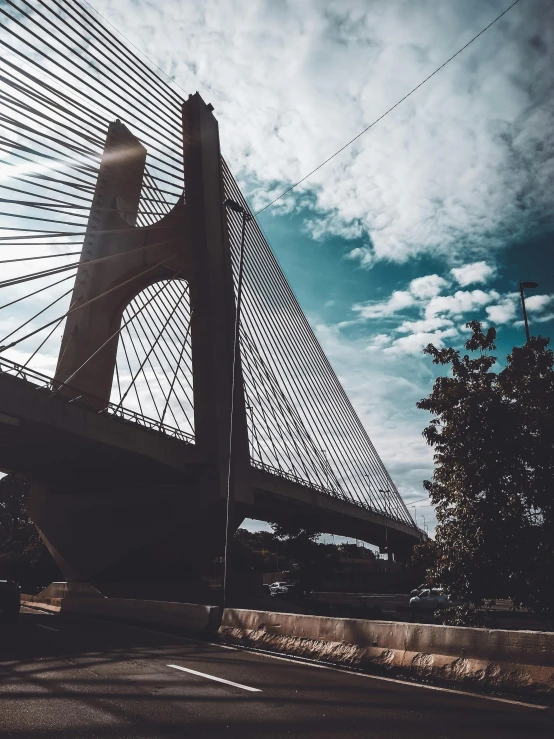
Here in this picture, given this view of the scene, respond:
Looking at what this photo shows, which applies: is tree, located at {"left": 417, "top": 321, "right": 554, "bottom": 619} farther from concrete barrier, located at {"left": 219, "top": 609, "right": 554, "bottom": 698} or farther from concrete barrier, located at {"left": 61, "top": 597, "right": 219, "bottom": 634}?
concrete barrier, located at {"left": 61, "top": 597, "right": 219, "bottom": 634}

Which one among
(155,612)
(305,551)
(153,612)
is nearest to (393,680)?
(155,612)

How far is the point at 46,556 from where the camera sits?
4806 centimetres

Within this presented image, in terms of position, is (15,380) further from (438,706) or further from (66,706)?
(438,706)

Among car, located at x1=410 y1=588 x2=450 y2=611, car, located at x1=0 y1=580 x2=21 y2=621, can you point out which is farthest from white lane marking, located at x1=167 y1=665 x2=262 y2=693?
car, located at x1=410 y1=588 x2=450 y2=611

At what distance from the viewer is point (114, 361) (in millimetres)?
30500

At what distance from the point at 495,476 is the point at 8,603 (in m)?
13.8

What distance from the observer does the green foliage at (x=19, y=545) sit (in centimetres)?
4731

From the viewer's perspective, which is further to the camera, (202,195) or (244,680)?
(202,195)

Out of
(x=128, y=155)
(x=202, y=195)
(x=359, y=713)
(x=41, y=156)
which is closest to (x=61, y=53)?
(x=41, y=156)

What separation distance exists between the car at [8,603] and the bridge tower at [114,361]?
9.56 meters

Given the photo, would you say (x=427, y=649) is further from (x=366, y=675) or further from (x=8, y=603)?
(x=8, y=603)

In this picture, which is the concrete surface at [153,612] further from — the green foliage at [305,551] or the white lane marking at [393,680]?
the green foliage at [305,551]

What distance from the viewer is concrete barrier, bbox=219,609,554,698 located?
6840 millimetres

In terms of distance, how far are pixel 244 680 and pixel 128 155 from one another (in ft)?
95.7
